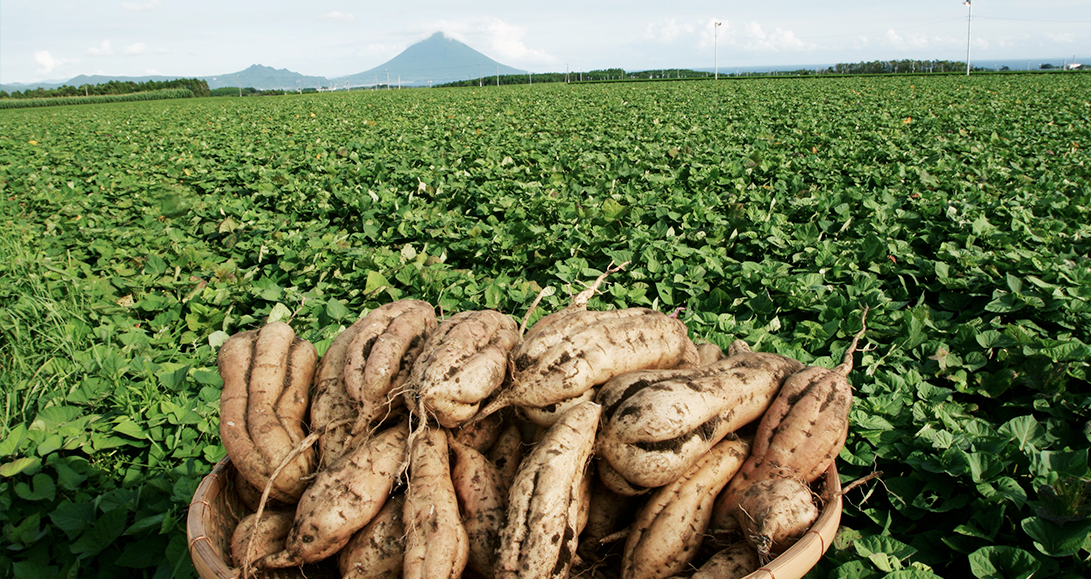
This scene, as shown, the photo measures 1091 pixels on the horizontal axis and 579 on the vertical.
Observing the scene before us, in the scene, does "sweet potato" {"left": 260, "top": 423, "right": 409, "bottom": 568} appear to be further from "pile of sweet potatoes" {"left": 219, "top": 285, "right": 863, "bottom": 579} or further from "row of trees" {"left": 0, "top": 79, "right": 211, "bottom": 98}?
"row of trees" {"left": 0, "top": 79, "right": 211, "bottom": 98}

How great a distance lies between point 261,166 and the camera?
404 inches

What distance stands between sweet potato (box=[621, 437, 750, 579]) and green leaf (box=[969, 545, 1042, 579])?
2.78 ft

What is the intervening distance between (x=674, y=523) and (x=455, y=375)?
2.93ft

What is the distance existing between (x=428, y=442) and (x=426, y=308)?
2.55ft

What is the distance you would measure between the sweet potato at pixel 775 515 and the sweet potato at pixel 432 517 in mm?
925

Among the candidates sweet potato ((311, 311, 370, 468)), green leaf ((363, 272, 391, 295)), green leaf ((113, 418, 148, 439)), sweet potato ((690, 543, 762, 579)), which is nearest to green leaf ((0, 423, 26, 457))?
green leaf ((113, 418, 148, 439))

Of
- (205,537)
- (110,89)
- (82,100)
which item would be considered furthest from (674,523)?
(110,89)

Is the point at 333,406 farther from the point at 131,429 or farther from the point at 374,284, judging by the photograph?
the point at 374,284

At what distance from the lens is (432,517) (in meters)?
1.85

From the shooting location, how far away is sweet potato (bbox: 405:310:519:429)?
1.98 metres

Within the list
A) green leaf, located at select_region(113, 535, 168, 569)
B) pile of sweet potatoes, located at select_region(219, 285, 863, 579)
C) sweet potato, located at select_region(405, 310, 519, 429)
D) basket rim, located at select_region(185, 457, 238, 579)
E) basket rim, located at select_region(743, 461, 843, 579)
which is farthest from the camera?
green leaf, located at select_region(113, 535, 168, 569)

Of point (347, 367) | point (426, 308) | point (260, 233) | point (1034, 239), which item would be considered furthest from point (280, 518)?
point (1034, 239)

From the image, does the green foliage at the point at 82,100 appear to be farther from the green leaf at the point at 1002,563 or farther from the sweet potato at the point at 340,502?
the green leaf at the point at 1002,563

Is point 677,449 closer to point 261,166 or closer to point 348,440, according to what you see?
point 348,440
